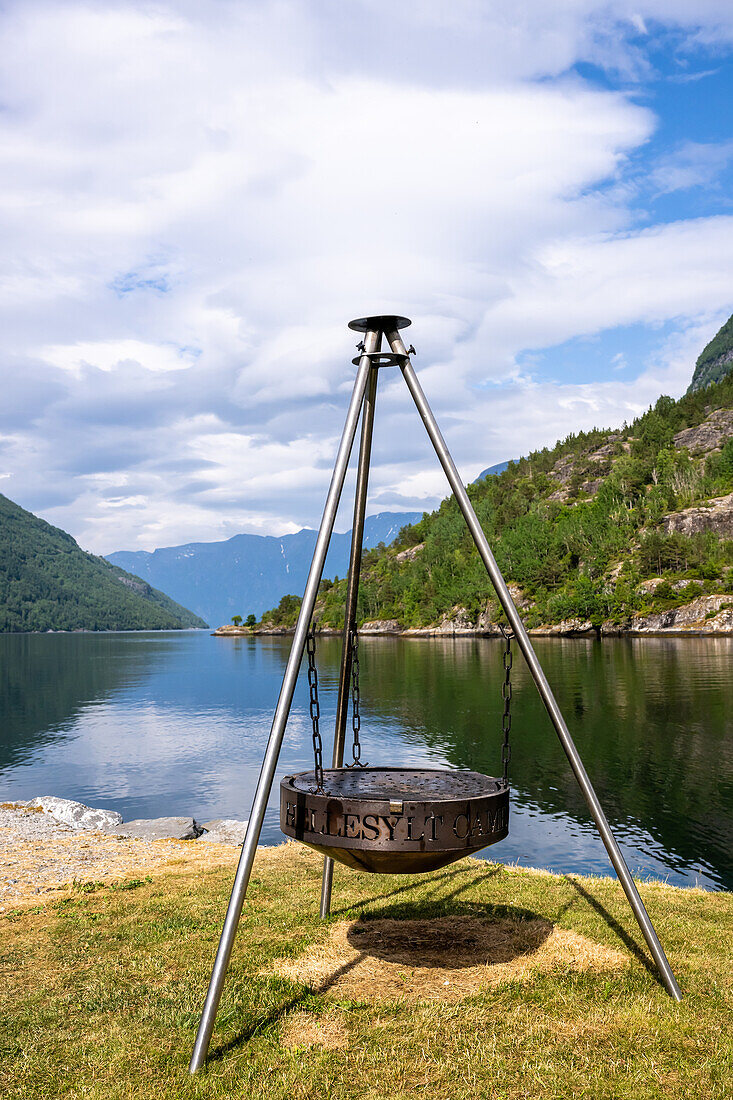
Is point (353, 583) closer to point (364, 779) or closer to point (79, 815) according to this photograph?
point (364, 779)

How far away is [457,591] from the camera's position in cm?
15550

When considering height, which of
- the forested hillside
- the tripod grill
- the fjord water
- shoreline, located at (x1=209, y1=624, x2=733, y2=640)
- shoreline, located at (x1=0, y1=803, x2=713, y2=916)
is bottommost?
the fjord water

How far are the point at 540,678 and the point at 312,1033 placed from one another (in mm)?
3558

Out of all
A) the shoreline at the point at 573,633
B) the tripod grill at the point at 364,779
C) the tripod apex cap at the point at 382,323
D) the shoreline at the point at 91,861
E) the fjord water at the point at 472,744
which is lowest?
the fjord water at the point at 472,744

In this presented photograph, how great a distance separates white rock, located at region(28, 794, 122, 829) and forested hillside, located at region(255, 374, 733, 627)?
100123 millimetres

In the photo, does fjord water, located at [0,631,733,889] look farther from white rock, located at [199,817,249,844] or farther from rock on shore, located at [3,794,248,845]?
rock on shore, located at [3,794,248,845]

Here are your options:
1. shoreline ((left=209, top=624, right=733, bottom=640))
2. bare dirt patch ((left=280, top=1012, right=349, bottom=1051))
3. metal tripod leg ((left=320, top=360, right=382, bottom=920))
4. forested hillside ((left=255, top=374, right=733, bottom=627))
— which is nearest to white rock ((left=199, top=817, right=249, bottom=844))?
metal tripod leg ((left=320, top=360, right=382, bottom=920))

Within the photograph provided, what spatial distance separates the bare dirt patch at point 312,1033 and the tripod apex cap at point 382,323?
658cm

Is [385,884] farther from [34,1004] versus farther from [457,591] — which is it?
[457,591]

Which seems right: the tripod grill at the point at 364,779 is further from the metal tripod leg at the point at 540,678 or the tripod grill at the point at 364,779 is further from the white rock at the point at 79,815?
the white rock at the point at 79,815

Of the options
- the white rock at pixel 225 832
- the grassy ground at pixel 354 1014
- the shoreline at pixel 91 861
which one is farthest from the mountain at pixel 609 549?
the grassy ground at pixel 354 1014

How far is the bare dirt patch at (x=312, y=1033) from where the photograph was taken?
5973 millimetres

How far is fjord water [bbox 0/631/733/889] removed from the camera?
71.2 ft

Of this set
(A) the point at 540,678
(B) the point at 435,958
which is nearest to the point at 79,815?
(B) the point at 435,958
